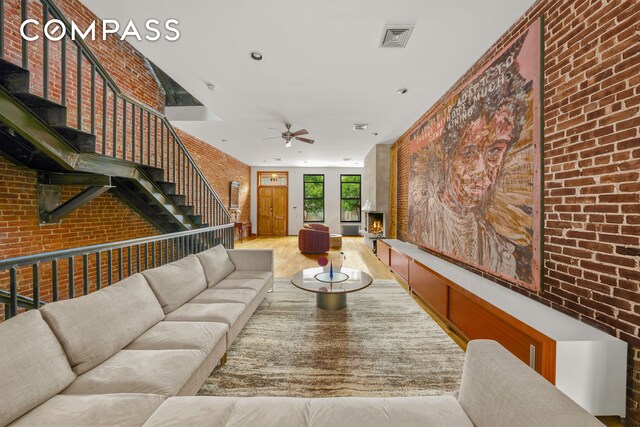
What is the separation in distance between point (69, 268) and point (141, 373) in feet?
3.74

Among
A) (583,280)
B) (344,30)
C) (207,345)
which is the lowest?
(207,345)

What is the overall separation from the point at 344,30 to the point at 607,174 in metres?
2.29

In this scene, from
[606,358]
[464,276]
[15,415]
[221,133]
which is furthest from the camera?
[221,133]

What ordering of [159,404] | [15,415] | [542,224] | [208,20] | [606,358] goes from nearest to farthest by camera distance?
[15,415], [159,404], [606,358], [542,224], [208,20]

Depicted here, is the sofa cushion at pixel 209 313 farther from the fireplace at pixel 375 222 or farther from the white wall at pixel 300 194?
the white wall at pixel 300 194

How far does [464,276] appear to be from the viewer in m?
2.83

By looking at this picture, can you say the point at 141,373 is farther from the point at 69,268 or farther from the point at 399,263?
the point at 399,263

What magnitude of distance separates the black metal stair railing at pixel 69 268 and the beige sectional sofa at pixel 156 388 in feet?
1.42

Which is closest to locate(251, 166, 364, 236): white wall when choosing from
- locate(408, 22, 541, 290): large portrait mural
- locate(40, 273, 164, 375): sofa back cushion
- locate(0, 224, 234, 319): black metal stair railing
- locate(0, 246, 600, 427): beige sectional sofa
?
locate(0, 224, 234, 319): black metal stair railing

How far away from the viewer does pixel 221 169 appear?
8055 mm

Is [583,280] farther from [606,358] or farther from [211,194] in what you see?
[211,194]

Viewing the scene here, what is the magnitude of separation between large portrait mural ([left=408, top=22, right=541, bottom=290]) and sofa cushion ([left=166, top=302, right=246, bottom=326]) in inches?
97.1

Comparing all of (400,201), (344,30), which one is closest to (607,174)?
(344,30)

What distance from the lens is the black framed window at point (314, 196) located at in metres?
10.8
